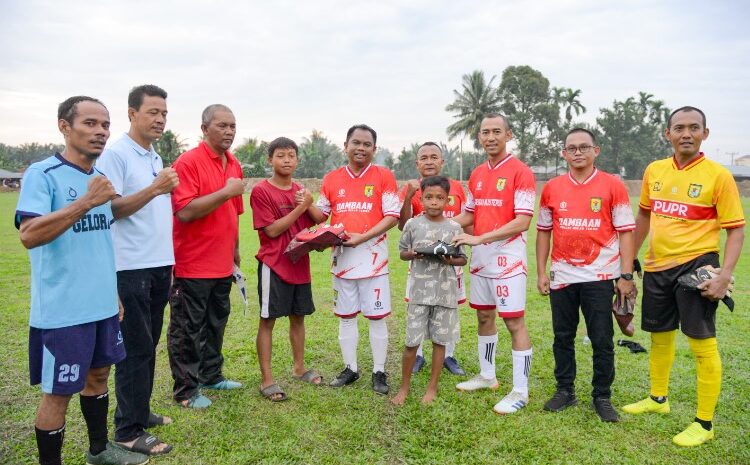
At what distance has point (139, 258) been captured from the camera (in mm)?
3754

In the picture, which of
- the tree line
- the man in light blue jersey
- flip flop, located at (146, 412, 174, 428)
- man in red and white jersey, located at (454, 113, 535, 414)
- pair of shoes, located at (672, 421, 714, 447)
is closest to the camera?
the man in light blue jersey

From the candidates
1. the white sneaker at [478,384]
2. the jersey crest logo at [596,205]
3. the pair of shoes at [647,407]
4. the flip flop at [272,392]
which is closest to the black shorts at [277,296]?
the flip flop at [272,392]

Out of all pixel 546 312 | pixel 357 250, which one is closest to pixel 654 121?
pixel 546 312

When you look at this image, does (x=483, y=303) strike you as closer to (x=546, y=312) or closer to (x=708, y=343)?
(x=708, y=343)

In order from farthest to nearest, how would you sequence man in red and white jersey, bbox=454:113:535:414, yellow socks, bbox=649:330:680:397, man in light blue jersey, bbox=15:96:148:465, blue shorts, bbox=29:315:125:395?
man in red and white jersey, bbox=454:113:535:414 < yellow socks, bbox=649:330:680:397 < blue shorts, bbox=29:315:125:395 < man in light blue jersey, bbox=15:96:148:465

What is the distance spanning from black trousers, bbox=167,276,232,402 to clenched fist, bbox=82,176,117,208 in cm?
153

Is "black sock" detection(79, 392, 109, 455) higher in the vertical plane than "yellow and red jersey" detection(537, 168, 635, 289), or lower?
lower

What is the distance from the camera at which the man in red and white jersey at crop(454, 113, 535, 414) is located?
4.55 metres

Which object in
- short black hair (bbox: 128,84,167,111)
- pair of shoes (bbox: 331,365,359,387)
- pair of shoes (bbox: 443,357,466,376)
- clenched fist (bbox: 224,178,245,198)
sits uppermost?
short black hair (bbox: 128,84,167,111)

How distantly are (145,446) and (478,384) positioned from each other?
2.93 m

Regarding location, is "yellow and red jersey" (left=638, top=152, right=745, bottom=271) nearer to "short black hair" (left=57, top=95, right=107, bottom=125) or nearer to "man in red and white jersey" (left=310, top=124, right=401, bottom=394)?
"man in red and white jersey" (left=310, top=124, right=401, bottom=394)

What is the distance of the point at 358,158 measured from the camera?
495 cm

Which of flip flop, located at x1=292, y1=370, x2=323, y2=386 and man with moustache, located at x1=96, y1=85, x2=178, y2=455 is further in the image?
flip flop, located at x1=292, y1=370, x2=323, y2=386

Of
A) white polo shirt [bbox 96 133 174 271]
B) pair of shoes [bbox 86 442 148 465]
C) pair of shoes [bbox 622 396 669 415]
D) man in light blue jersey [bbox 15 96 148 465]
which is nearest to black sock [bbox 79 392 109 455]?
pair of shoes [bbox 86 442 148 465]
